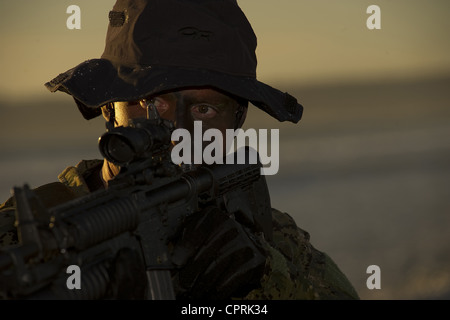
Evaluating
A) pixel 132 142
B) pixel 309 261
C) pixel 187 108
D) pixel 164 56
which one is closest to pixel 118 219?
pixel 132 142

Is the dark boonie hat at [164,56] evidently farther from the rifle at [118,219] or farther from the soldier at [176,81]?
the rifle at [118,219]

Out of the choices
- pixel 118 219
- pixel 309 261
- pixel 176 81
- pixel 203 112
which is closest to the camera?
pixel 118 219

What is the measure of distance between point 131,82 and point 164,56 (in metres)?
0.32

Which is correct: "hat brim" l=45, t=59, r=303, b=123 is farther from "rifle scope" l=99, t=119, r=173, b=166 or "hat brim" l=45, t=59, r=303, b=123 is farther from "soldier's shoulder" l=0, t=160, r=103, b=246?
"rifle scope" l=99, t=119, r=173, b=166

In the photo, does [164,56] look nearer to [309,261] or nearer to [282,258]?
[282,258]

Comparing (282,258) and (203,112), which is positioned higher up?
(203,112)

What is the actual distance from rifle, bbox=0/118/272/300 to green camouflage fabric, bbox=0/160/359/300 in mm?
525

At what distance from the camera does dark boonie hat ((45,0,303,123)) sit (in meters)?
5.04

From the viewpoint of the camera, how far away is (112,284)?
349 cm

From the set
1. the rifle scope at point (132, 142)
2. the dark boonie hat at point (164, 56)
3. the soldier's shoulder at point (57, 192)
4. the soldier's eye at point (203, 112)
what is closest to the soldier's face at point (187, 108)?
the soldier's eye at point (203, 112)

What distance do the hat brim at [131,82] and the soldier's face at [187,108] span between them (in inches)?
3.8

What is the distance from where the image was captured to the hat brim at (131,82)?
16.3 feet

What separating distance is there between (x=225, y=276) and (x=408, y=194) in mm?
13220

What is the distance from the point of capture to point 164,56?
203 inches
